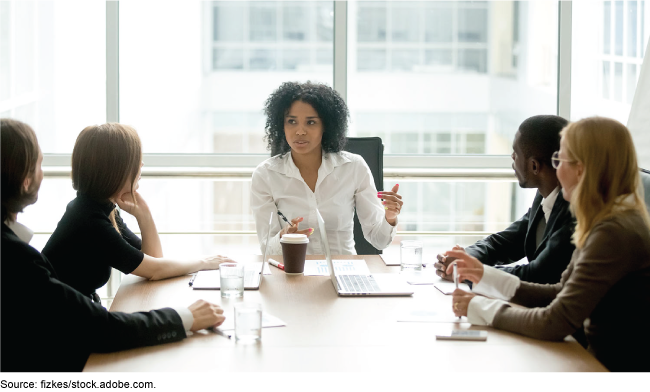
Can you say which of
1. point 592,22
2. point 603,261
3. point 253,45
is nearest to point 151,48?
point 253,45

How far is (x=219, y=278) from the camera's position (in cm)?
202

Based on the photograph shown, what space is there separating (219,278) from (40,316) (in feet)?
2.03

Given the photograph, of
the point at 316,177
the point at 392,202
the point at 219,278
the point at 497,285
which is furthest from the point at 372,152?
the point at 497,285

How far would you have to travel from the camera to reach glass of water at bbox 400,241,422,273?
221 cm

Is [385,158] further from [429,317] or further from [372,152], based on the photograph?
[429,317]

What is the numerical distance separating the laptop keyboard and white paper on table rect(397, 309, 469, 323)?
0.71 ft

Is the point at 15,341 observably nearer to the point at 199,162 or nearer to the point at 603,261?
the point at 603,261

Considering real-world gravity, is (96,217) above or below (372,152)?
below

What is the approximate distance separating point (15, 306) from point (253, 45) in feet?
9.08

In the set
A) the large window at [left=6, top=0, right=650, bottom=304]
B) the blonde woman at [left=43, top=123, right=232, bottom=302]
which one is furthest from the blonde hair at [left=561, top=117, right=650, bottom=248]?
the large window at [left=6, top=0, right=650, bottom=304]

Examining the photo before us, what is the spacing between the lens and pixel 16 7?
12.5 feet

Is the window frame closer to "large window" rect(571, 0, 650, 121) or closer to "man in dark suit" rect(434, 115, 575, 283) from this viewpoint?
"large window" rect(571, 0, 650, 121)

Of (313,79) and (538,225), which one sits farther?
Result: (313,79)

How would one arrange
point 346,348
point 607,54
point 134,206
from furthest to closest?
point 607,54
point 134,206
point 346,348
